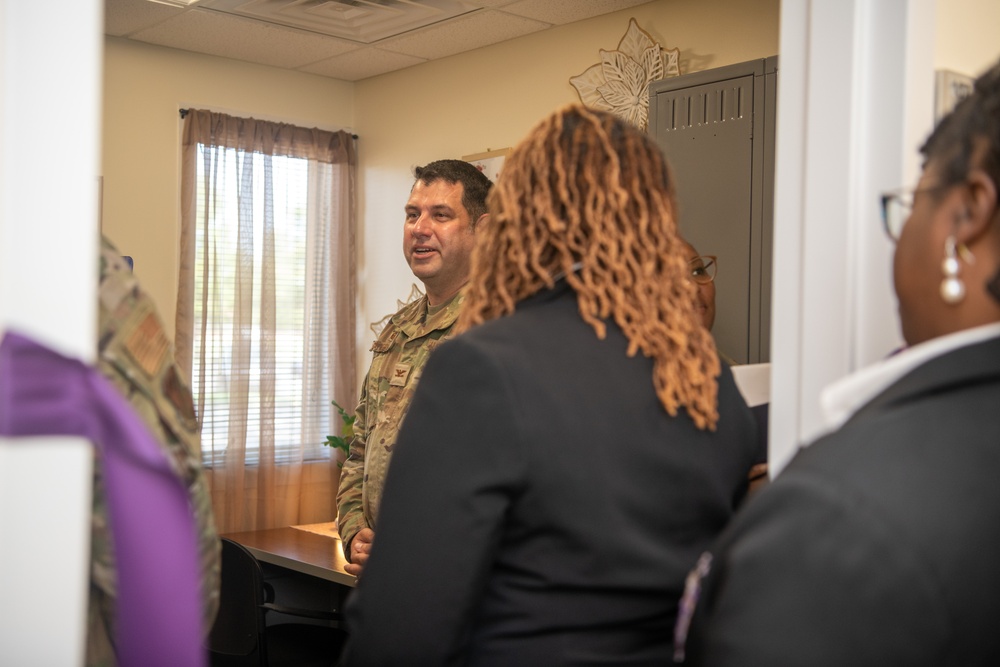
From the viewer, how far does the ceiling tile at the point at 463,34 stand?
4.20 meters

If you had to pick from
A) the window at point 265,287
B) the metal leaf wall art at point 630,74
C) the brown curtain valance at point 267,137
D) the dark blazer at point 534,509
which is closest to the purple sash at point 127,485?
the dark blazer at point 534,509

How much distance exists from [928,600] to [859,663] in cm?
8

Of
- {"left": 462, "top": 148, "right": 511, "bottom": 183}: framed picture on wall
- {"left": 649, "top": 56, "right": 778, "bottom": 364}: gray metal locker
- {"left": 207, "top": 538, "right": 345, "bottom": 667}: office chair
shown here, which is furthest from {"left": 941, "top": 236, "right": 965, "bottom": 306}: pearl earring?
{"left": 462, "top": 148, "right": 511, "bottom": 183}: framed picture on wall

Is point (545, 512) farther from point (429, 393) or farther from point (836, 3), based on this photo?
point (836, 3)

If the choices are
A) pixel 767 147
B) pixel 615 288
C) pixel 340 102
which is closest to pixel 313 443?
pixel 340 102

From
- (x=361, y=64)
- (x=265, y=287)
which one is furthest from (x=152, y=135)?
(x=361, y=64)

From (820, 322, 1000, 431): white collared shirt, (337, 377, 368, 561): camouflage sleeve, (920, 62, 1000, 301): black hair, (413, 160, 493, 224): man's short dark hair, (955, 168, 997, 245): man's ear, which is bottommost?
(337, 377, 368, 561): camouflage sleeve

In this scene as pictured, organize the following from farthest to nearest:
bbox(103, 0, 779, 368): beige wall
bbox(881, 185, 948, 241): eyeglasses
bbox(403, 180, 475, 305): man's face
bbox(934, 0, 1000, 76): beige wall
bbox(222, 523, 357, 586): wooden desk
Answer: bbox(103, 0, 779, 368): beige wall < bbox(222, 523, 357, 586): wooden desk < bbox(403, 180, 475, 305): man's face < bbox(934, 0, 1000, 76): beige wall < bbox(881, 185, 948, 241): eyeglasses

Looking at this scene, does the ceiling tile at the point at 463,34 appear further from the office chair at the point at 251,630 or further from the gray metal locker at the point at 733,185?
the office chair at the point at 251,630

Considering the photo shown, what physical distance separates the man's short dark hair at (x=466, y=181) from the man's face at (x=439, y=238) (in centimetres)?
2

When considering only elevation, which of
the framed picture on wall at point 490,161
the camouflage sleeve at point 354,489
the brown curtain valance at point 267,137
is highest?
the brown curtain valance at point 267,137

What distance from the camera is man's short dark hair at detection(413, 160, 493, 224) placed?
2797mm

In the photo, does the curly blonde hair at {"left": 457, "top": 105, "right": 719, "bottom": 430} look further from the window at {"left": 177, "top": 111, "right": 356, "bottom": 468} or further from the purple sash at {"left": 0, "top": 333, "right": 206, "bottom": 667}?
the window at {"left": 177, "top": 111, "right": 356, "bottom": 468}

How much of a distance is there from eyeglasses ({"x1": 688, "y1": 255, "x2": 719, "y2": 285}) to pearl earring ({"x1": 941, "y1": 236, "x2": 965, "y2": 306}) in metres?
1.30
